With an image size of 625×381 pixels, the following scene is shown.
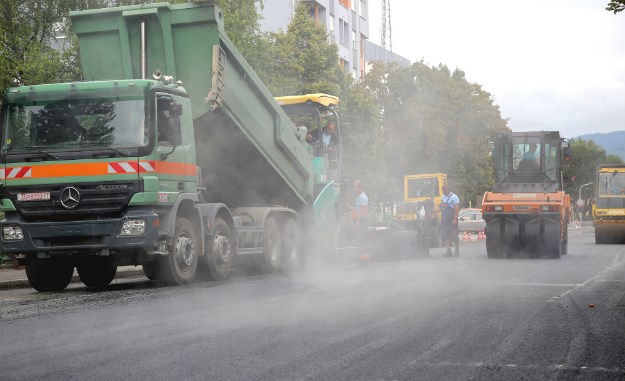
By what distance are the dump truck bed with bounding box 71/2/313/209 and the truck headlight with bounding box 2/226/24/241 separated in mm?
2729

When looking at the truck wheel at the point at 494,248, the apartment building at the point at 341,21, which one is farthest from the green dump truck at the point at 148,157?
the apartment building at the point at 341,21

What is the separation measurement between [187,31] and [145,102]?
169 cm

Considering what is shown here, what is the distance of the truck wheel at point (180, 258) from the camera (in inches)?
527

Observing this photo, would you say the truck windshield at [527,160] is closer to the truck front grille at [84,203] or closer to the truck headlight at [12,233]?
the truck front grille at [84,203]

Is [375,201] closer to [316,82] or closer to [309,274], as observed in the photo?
[316,82]

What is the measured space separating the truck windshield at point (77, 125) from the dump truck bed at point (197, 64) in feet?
4.63

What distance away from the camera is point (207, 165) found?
15.2 metres

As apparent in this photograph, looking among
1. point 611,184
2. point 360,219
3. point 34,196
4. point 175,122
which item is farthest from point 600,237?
point 34,196

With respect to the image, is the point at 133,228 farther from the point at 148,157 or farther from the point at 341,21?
the point at 341,21

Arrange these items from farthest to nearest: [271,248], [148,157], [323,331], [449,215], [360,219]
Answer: [449,215] → [360,219] → [271,248] → [148,157] → [323,331]

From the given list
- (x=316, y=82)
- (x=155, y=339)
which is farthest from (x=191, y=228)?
(x=316, y=82)

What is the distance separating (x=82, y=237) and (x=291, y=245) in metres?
5.45

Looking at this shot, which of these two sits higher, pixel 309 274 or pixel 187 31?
pixel 187 31

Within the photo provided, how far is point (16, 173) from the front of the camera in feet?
41.9
